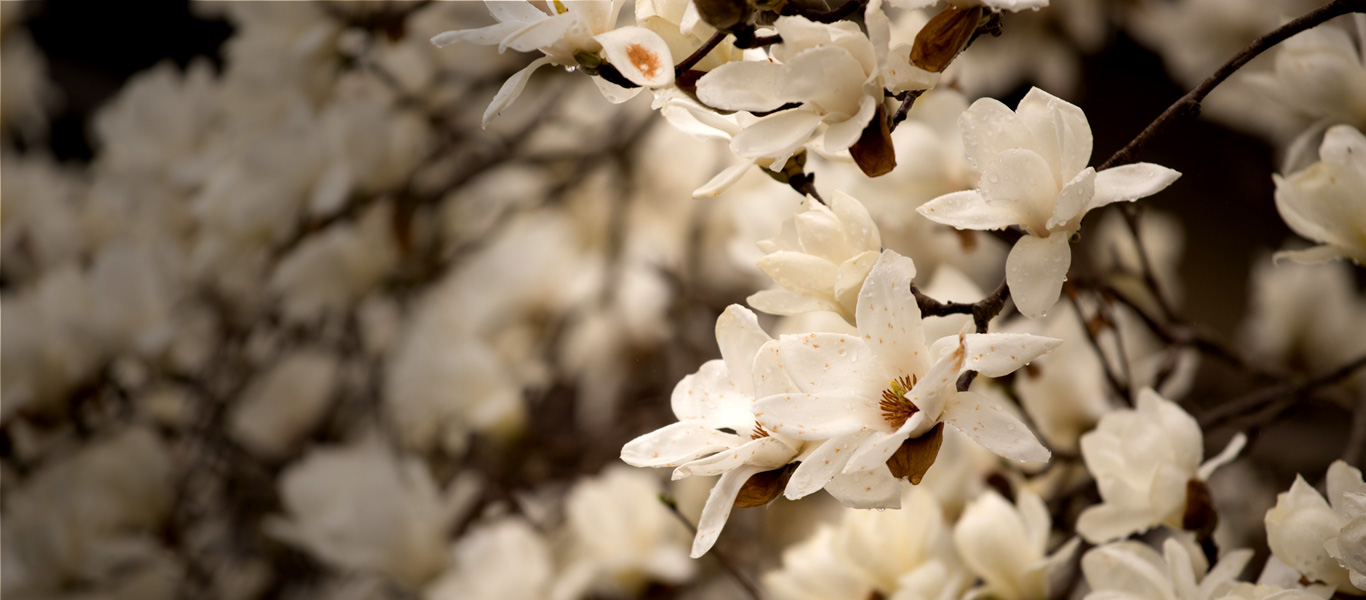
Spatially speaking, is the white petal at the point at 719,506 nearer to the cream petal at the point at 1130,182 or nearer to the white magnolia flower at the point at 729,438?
the white magnolia flower at the point at 729,438

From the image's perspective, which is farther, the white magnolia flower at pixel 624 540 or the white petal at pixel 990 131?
the white magnolia flower at pixel 624 540

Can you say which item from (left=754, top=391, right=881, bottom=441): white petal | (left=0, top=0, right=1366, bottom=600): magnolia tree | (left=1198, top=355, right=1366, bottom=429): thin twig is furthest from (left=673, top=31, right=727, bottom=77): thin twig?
(left=1198, top=355, right=1366, bottom=429): thin twig

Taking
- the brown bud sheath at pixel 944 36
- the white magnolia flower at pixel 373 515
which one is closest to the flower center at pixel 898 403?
the brown bud sheath at pixel 944 36

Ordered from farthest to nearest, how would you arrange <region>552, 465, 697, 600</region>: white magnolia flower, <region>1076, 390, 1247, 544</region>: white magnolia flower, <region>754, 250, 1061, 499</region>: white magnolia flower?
<region>552, 465, 697, 600</region>: white magnolia flower → <region>1076, 390, 1247, 544</region>: white magnolia flower → <region>754, 250, 1061, 499</region>: white magnolia flower

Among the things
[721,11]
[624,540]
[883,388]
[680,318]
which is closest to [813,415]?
[883,388]

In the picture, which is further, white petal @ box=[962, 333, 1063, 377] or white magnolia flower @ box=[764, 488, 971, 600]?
white magnolia flower @ box=[764, 488, 971, 600]

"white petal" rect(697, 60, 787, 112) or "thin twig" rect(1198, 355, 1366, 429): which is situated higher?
"white petal" rect(697, 60, 787, 112)

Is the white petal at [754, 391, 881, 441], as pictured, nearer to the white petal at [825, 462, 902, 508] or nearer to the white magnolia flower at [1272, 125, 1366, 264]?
the white petal at [825, 462, 902, 508]

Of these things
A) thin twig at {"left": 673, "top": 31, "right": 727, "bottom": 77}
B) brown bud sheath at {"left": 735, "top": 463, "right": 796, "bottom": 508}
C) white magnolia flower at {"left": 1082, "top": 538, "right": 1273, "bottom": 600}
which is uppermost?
thin twig at {"left": 673, "top": 31, "right": 727, "bottom": 77}

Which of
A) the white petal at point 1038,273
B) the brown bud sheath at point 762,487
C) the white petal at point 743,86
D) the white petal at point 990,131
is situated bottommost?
the brown bud sheath at point 762,487
